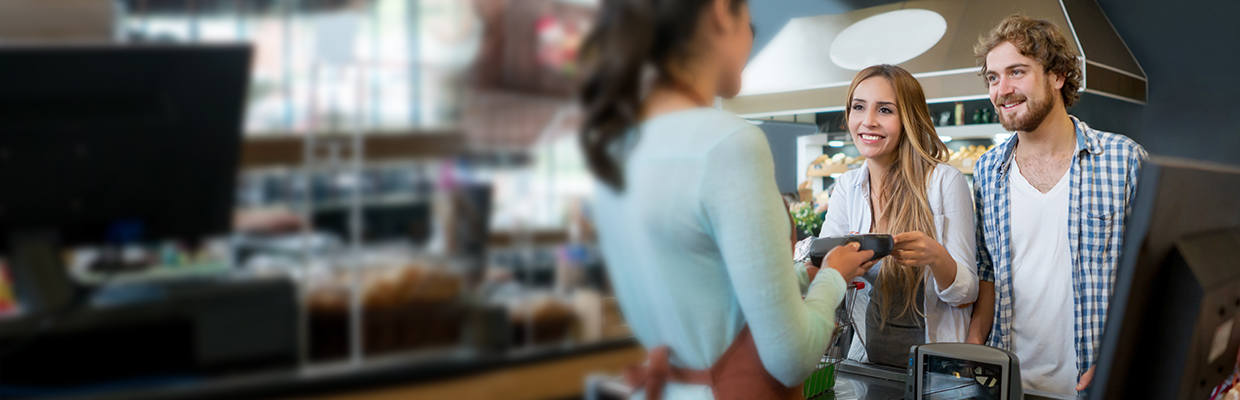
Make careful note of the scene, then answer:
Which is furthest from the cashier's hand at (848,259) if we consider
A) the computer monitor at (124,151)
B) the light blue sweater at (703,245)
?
the computer monitor at (124,151)

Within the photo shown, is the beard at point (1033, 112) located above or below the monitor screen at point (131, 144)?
above

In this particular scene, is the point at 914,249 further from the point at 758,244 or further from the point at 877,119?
the point at 758,244

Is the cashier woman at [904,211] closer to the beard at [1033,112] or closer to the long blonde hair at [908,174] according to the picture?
the long blonde hair at [908,174]

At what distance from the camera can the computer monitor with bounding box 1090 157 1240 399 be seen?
0.58 m

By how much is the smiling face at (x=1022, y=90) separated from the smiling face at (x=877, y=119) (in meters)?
0.21

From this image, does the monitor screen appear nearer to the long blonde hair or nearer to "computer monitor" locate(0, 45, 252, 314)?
"computer monitor" locate(0, 45, 252, 314)

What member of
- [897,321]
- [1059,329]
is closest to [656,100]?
[897,321]

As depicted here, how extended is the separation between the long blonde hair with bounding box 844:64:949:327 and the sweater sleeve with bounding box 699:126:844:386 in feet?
2.85

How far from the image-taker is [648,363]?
51cm

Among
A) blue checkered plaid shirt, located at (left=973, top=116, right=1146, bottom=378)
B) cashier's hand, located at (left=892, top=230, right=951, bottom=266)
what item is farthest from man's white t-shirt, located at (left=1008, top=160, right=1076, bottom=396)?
cashier's hand, located at (left=892, top=230, right=951, bottom=266)

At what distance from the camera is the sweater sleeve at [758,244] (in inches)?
18.3

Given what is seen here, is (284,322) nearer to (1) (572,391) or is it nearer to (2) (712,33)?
(1) (572,391)

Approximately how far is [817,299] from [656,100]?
0.75ft

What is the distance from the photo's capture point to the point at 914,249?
44.1 inches
